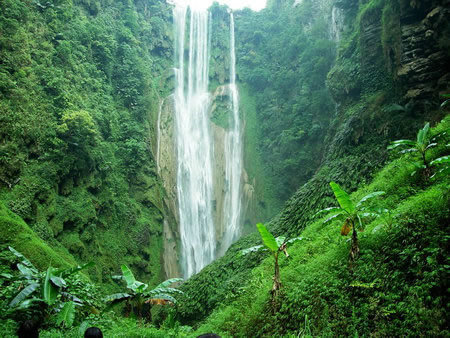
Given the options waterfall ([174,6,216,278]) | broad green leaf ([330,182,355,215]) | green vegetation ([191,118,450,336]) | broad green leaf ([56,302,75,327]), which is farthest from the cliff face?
waterfall ([174,6,216,278])

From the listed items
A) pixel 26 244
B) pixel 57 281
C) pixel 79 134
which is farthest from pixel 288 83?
pixel 57 281

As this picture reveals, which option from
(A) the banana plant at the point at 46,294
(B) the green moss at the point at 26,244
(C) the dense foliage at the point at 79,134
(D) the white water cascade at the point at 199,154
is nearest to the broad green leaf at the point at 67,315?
(A) the banana plant at the point at 46,294

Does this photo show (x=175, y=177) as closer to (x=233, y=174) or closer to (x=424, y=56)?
(x=233, y=174)

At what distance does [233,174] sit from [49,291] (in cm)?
2043

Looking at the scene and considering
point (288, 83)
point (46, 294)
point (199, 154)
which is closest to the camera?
point (46, 294)

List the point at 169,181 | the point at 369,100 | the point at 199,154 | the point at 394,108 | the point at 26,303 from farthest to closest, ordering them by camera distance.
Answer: the point at 199,154 < the point at 169,181 < the point at 369,100 < the point at 394,108 < the point at 26,303

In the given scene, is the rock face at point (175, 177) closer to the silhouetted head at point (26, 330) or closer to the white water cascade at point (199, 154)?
the white water cascade at point (199, 154)

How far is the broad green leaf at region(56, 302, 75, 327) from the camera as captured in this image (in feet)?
15.3

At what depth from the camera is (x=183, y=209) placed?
833 inches

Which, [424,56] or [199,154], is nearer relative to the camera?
[424,56]

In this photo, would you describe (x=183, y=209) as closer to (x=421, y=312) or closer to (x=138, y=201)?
(x=138, y=201)

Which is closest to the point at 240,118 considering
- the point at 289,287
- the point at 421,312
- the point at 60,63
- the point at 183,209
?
the point at 183,209

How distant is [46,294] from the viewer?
4.71 m

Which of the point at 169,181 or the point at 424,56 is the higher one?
the point at 424,56
